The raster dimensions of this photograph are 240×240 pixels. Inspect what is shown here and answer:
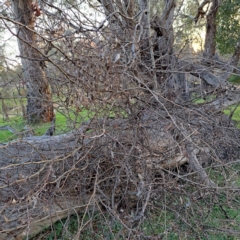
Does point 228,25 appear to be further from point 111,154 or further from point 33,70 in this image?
point 111,154

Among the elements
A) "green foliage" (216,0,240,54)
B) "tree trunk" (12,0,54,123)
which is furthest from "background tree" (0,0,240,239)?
"green foliage" (216,0,240,54)

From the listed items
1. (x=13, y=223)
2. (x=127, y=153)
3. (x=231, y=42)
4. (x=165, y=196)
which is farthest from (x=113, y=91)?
(x=231, y=42)

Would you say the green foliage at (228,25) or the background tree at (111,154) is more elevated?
the green foliage at (228,25)

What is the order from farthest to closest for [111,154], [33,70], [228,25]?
[228,25]
[33,70]
[111,154]

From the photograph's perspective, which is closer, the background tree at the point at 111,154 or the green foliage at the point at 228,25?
the background tree at the point at 111,154

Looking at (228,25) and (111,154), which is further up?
(228,25)

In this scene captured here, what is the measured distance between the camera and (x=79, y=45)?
3.23 m

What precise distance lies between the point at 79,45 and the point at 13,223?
2.01 meters

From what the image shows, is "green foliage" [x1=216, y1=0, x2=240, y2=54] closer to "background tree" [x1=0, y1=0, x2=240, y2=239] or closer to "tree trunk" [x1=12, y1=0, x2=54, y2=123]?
"tree trunk" [x1=12, y1=0, x2=54, y2=123]

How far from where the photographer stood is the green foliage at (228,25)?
34.6ft

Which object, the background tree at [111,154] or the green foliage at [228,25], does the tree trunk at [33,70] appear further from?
the green foliage at [228,25]

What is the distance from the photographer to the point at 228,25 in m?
10.9

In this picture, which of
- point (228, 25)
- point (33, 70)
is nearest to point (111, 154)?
point (33, 70)

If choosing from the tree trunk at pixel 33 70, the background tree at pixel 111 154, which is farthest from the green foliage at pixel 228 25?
the background tree at pixel 111 154
